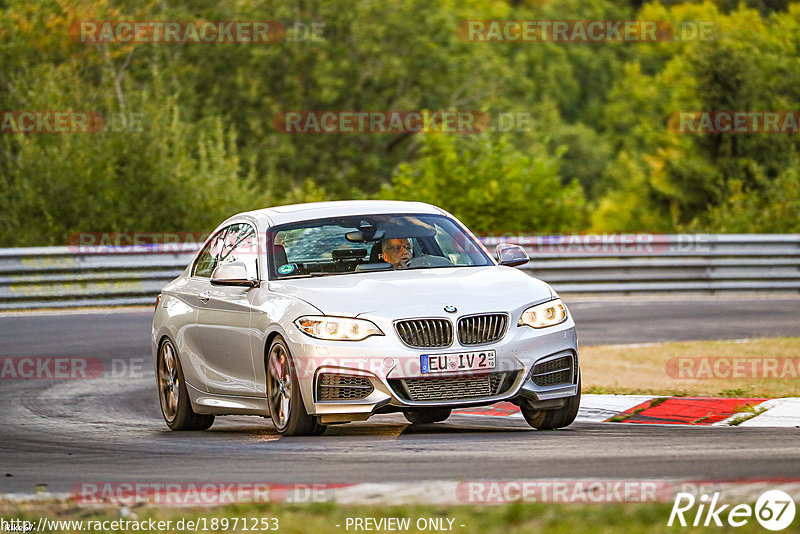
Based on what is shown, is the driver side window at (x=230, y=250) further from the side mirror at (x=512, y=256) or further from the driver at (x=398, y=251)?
the side mirror at (x=512, y=256)

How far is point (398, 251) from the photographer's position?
1088 centimetres

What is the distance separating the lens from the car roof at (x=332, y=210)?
Answer: 11.1m

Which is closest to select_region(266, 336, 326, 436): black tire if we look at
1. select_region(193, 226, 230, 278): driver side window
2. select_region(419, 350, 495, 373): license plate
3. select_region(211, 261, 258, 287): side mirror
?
select_region(211, 261, 258, 287): side mirror

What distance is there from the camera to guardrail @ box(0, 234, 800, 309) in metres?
23.4

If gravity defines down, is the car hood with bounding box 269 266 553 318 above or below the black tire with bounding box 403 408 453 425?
above

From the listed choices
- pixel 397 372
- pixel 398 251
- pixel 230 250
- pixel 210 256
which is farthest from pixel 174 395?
pixel 397 372

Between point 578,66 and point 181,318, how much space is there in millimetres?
72185

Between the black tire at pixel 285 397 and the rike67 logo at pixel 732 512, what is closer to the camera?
the rike67 logo at pixel 732 512

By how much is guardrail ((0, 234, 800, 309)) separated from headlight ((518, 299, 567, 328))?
13943mm

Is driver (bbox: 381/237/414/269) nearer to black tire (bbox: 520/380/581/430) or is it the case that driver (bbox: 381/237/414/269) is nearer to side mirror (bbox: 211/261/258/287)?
side mirror (bbox: 211/261/258/287)

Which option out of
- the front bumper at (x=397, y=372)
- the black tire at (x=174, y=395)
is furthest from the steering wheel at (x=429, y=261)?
the black tire at (x=174, y=395)

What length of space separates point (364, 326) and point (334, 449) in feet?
2.92

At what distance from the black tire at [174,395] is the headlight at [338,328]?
7.57 ft

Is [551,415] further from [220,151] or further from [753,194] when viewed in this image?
[753,194]
